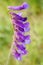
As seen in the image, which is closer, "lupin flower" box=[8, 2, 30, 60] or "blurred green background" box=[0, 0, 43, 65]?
"lupin flower" box=[8, 2, 30, 60]

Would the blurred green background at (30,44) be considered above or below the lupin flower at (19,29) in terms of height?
below

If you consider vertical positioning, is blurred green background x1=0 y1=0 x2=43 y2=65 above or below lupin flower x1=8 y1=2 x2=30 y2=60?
below

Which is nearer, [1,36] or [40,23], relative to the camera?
[1,36]

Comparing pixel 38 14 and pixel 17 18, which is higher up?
pixel 17 18

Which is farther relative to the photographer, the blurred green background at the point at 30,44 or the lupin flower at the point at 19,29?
the blurred green background at the point at 30,44

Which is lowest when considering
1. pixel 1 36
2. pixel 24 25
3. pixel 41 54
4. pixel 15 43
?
pixel 41 54

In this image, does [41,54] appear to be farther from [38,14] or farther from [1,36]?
[38,14]

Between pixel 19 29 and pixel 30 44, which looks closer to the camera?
pixel 19 29

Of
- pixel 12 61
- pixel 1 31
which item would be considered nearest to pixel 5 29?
pixel 1 31

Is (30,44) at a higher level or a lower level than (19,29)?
lower

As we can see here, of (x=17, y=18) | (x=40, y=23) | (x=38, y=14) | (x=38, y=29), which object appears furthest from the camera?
(x=38, y=14)

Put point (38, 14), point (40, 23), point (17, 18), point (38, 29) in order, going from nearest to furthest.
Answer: point (17, 18) < point (38, 29) < point (40, 23) < point (38, 14)
